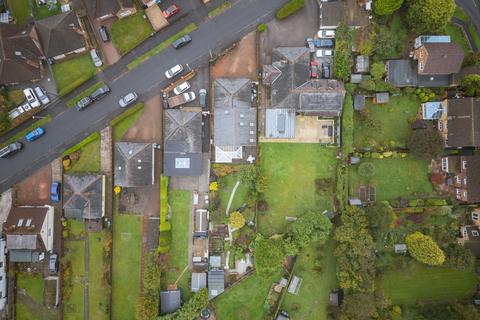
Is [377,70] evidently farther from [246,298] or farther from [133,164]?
[246,298]

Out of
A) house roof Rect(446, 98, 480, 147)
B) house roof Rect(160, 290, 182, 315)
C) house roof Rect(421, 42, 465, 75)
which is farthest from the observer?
house roof Rect(160, 290, 182, 315)

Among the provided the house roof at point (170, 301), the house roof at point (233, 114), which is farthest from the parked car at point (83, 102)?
the house roof at point (170, 301)

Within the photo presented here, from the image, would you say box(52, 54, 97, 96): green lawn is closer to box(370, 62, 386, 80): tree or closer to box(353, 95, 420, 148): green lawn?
box(353, 95, 420, 148): green lawn

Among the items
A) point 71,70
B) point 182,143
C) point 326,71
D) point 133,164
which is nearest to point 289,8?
point 326,71

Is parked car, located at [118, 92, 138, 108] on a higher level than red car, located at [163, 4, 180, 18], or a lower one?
lower

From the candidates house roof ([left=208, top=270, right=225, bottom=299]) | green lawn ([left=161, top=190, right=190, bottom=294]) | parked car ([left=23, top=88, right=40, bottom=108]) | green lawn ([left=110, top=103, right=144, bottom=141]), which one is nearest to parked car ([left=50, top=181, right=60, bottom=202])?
green lawn ([left=110, top=103, right=144, bottom=141])

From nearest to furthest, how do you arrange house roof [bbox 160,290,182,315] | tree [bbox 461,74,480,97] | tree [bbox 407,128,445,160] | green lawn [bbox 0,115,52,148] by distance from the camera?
tree [bbox 407,128,445,160] → tree [bbox 461,74,480,97] → house roof [bbox 160,290,182,315] → green lawn [bbox 0,115,52,148]
